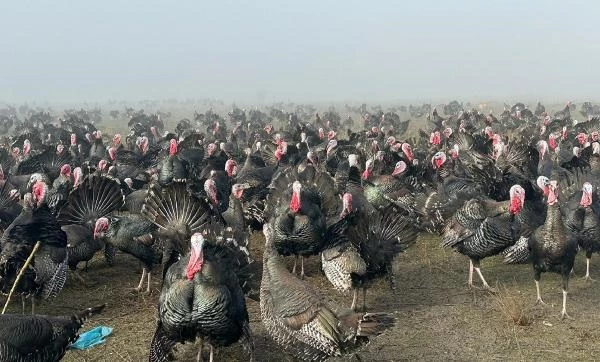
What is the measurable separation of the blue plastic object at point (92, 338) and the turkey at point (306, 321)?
2406 millimetres

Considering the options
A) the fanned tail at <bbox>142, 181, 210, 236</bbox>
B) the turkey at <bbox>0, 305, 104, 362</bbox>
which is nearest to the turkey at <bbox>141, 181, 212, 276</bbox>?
A: the fanned tail at <bbox>142, 181, 210, 236</bbox>

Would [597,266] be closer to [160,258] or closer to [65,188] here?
[160,258]

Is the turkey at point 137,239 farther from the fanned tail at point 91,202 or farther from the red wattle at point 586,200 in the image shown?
the red wattle at point 586,200

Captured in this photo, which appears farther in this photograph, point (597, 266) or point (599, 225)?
point (597, 266)

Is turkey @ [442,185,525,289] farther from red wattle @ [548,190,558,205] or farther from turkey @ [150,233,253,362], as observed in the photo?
turkey @ [150,233,253,362]

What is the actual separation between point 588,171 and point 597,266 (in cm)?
267

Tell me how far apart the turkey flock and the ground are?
0.31 metres

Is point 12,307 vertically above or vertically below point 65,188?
below

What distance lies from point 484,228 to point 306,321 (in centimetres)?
431

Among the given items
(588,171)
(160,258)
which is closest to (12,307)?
(160,258)

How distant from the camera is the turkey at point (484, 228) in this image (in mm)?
9484

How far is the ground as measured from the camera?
7.45 meters

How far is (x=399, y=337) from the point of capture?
7.90 metres

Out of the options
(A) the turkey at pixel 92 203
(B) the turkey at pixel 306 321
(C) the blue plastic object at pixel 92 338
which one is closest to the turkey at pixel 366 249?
(B) the turkey at pixel 306 321
